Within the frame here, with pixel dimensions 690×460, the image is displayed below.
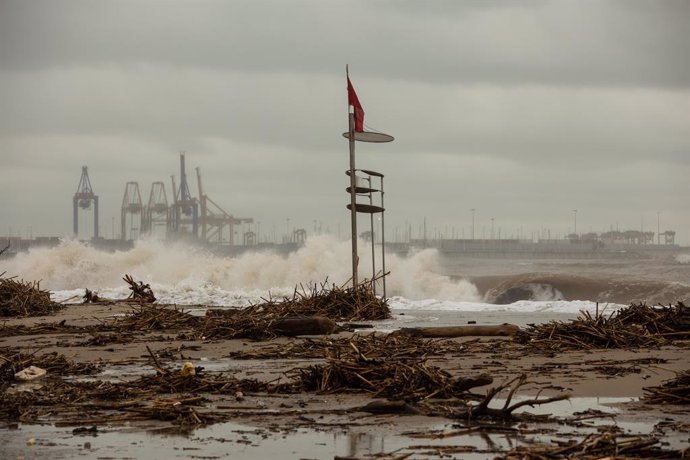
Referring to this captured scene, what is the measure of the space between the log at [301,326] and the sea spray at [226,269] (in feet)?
54.6

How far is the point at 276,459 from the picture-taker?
546 cm

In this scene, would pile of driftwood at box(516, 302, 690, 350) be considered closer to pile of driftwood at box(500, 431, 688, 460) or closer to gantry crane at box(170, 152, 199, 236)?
pile of driftwood at box(500, 431, 688, 460)

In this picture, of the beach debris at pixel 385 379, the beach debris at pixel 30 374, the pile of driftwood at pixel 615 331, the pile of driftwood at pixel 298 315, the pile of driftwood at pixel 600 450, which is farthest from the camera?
the pile of driftwood at pixel 298 315

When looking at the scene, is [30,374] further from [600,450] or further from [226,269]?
[226,269]

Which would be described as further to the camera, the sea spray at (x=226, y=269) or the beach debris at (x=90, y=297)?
the sea spray at (x=226, y=269)

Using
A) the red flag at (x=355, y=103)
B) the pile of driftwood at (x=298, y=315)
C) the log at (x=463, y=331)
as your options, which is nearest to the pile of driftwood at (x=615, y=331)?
the log at (x=463, y=331)

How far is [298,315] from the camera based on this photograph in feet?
53.1

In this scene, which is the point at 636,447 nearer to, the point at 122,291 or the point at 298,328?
the point at 298,328

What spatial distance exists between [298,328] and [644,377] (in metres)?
6.07

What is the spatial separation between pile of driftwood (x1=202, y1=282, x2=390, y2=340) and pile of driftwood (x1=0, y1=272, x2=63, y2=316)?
4.51 metres

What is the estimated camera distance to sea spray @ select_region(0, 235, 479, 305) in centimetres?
3772

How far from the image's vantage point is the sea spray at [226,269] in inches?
1485

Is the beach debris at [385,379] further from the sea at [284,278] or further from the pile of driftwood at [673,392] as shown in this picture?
the sea at [284,278]

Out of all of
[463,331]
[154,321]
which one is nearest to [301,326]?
[463,331]
